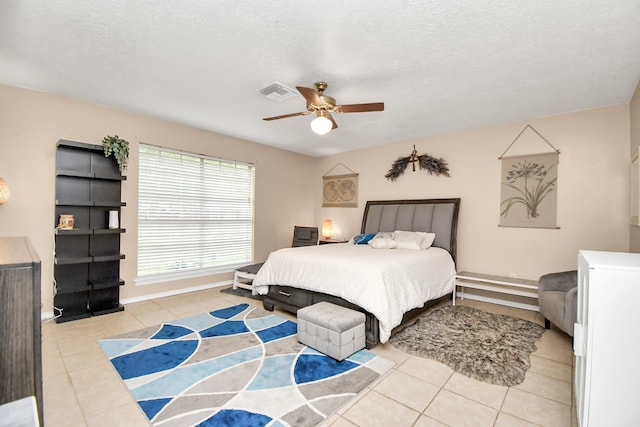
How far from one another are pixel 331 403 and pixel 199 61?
2.92 metres

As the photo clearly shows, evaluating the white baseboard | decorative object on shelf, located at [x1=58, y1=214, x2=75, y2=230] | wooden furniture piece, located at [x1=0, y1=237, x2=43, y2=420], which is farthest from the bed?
wooden furniture piece, located at [x1=0, y1=237, x2=43, y2=420]

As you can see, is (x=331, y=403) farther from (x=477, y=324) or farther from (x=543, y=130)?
(x=543, y=130)

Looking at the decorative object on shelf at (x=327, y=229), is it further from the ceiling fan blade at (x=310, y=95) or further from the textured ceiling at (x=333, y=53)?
the ceiling fan blade at (x=310, y=95)

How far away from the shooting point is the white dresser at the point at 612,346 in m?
1.46

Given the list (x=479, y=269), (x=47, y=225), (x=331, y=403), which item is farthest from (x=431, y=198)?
(x=47, y=225)

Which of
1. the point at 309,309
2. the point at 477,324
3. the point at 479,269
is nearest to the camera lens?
the point at 309,309

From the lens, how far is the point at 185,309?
395 centimetres

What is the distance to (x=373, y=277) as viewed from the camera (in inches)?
115

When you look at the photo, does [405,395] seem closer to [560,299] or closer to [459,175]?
[560,299]

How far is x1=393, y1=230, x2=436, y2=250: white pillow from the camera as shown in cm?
435

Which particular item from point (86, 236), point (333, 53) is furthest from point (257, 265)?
point (333, 53)

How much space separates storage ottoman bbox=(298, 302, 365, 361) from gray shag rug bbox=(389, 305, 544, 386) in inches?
19.9

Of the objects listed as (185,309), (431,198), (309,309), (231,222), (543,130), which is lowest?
(185,309)

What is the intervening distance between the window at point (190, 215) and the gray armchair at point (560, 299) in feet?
14.4
